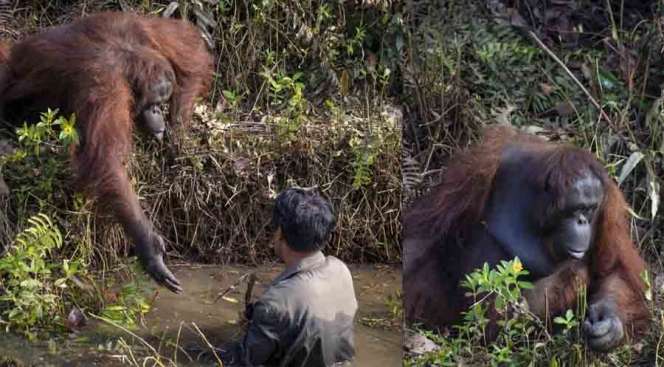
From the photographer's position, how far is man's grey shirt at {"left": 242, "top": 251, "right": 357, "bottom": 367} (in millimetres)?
3385

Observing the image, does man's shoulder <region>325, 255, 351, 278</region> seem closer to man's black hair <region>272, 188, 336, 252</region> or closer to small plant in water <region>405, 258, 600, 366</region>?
man's black hair <region>272, 188, 336, 252</region>

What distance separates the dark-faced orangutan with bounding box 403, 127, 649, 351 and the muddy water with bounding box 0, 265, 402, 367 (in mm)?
324

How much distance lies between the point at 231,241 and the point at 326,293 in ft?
4.00

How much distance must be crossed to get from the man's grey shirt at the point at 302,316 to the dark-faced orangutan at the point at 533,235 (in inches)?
12.8

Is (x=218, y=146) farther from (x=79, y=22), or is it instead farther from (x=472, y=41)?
(x=472, y=41)

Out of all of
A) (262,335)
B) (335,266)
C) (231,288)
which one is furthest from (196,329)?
(335,266)

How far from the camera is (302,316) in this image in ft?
11.1

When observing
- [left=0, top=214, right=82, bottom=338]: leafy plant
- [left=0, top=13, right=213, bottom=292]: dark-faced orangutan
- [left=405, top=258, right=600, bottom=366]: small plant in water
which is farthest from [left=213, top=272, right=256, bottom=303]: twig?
[left=405, top=258, right=600, bottom=366]: small plant in water

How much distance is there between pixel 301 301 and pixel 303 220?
0.80ft

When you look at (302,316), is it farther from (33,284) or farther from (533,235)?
(33,284)

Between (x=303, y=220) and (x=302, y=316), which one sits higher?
(x=303, y=220)

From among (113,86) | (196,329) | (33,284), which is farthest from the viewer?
(113,86)

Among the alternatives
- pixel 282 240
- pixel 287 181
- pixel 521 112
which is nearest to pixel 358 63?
pixel 287 181

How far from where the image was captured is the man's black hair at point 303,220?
3418 mm
